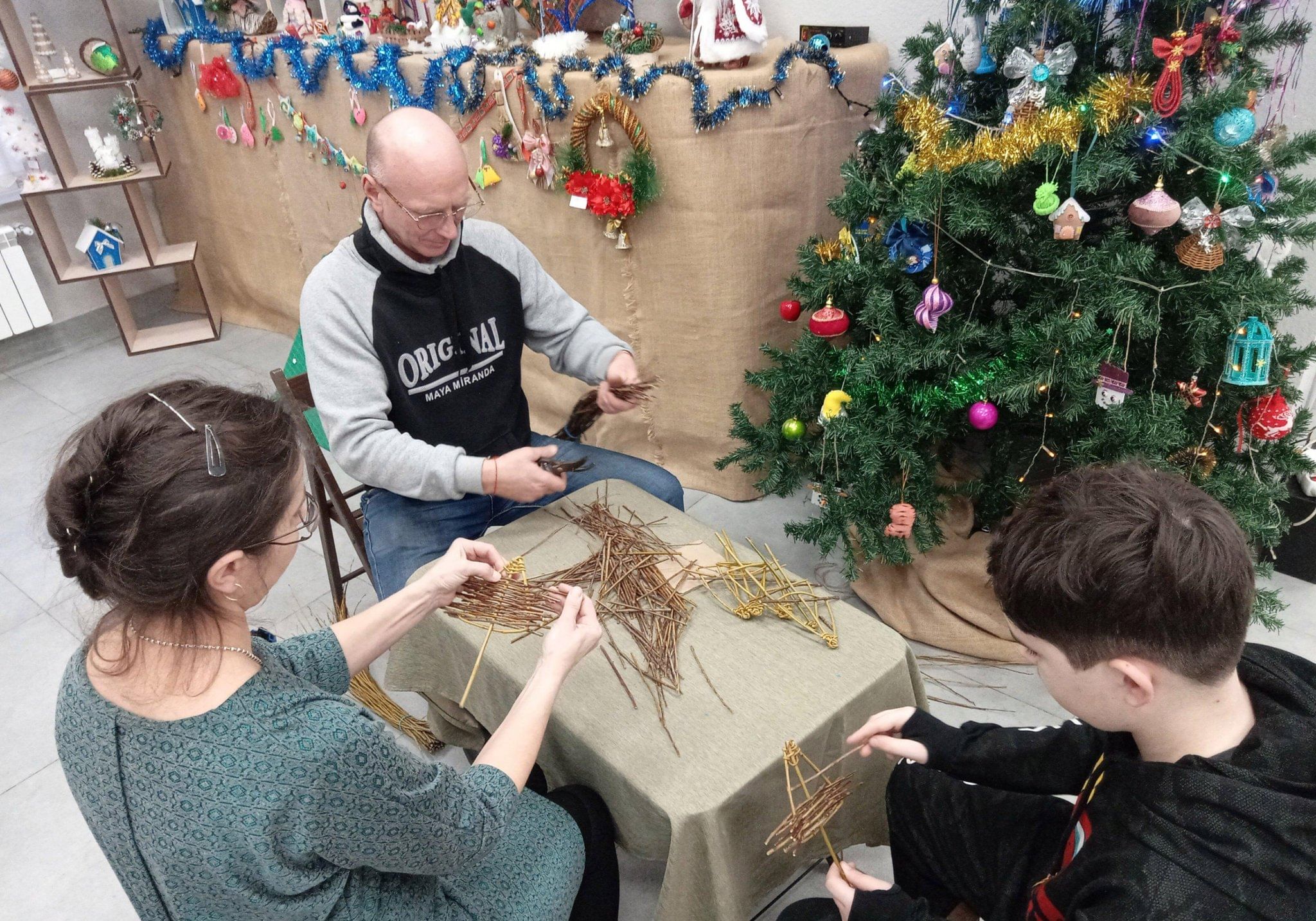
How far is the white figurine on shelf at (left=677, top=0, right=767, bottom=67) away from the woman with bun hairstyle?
75.4 inches

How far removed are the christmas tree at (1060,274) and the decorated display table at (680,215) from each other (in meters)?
0.42

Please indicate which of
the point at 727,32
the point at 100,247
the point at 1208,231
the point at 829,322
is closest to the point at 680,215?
the point at 727,32

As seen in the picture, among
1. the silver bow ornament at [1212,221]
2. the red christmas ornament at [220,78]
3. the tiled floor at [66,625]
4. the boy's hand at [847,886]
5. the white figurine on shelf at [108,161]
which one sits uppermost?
the red christmas ornament at [220,78]

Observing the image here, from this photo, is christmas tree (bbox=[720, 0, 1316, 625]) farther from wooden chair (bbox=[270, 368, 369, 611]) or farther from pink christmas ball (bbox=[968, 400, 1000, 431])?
wooden chair (bbox=[270, 368, 369, 611])

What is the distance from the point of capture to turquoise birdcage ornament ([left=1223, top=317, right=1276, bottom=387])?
1.92 meters

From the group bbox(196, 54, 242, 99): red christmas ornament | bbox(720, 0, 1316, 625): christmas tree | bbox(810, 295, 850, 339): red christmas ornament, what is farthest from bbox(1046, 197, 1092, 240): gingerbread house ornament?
bbox(196, 54, 242, 99): red christmas ornament

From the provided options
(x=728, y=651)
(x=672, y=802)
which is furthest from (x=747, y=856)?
(x=728, y=651)

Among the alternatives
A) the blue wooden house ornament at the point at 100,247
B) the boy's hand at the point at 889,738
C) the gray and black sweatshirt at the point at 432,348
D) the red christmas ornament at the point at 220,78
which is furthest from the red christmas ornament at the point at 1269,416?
the blue wooden house ornament at the point at 100,247

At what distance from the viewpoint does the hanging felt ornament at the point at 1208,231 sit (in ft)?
5.99

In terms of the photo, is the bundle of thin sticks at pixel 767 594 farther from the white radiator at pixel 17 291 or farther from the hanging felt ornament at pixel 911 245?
the white radiator at pixel 17 291

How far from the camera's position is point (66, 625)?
2.88 metres

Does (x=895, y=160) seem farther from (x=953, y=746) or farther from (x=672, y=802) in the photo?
(x=672, y=802)

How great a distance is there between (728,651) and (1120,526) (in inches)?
26.9

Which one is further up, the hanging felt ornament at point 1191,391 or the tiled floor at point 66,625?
the hanging felt ornament at point 1191,391
